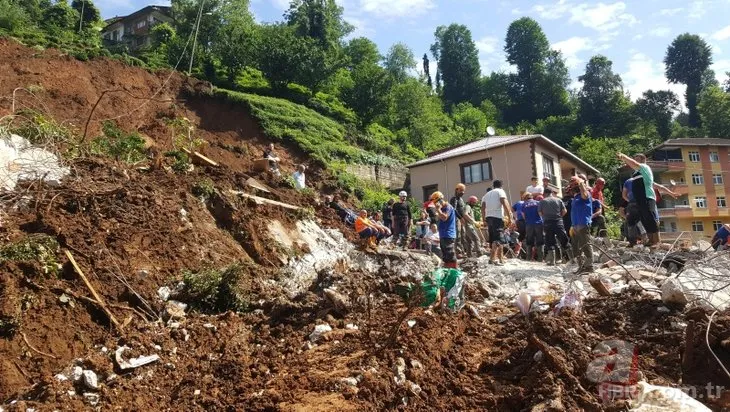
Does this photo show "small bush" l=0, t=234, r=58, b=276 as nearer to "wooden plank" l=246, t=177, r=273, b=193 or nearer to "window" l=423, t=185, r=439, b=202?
"wooden plank" l=246, t=177, r=273, b=193

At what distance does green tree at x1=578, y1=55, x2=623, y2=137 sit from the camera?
5341 cm

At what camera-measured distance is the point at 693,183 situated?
1671 inches

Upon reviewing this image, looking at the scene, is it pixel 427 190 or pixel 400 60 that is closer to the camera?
pixel 427 190

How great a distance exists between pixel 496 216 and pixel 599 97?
52.5 metres

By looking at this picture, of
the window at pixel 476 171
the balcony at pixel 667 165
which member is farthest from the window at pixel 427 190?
the balcony at pixel 667 165

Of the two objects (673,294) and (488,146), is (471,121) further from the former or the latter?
(673,294)

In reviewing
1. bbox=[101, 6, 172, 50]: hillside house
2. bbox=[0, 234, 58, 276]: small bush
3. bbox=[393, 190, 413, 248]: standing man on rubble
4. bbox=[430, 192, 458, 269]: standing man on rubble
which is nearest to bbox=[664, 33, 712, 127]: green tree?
bbox=[101, 6, 172, 50]: hillside house

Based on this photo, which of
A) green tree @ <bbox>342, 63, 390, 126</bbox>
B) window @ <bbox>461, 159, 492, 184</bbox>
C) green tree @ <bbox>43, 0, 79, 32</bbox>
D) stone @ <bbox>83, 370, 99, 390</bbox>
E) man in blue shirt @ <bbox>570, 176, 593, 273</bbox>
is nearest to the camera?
stone @ <bbox>83, 370, 99, 390</bbox>

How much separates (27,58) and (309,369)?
20376 millimetres

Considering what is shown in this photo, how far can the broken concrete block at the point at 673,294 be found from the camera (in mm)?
4828

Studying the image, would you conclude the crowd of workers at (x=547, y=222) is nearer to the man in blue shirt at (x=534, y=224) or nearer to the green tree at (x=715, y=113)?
the man in blue shirt at (x=534, y=224)

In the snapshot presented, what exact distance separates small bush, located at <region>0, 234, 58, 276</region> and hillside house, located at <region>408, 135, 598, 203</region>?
2201cm

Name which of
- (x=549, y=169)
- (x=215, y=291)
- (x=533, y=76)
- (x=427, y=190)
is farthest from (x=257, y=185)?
(x=533, y=76)

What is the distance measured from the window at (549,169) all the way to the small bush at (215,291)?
2304cm
